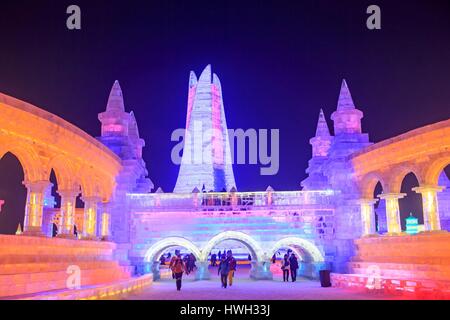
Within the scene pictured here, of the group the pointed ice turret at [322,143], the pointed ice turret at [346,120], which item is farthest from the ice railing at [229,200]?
the pointed ice turret at [322,143]

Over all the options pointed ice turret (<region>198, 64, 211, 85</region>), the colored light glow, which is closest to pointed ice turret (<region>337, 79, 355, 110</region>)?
the colored light glow

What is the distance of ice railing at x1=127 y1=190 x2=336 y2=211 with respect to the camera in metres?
26.0

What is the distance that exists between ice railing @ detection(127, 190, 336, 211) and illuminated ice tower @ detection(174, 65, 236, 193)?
16579mm

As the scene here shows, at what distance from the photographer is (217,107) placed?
47.9m

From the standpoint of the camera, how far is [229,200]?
2636cm

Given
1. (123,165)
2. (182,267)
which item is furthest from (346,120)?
(182,267)

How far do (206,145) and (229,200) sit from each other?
20454mm

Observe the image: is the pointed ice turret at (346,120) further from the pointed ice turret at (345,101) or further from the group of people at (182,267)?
the group of people at (182,267)

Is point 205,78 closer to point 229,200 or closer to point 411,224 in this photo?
point 229,200

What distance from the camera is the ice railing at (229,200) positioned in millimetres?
26047

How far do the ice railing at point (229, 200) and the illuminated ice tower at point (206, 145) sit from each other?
16579 mm

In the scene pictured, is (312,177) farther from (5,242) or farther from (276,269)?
(5,242)

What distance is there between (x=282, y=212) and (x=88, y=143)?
447 inches

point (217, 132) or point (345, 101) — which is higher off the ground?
point (217, 132)
